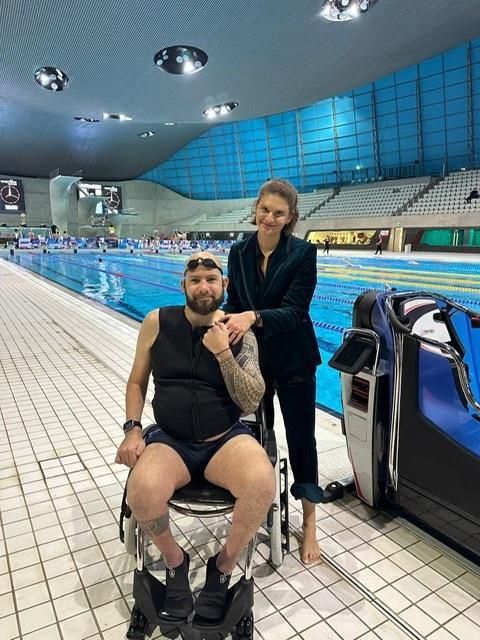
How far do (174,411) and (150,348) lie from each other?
26 cm

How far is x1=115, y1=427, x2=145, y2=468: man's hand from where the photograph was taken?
4.69 ft

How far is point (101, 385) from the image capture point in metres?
3.67

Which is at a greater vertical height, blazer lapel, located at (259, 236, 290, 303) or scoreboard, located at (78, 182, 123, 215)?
scoreboard, located at (78, 182, 123, 215)

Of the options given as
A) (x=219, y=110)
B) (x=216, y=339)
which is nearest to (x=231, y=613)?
(x=216, y=339)

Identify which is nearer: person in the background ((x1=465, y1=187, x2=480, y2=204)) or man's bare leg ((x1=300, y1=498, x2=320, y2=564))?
man's bare leg ((x1=300, y1=498, x2=320, y2=564))

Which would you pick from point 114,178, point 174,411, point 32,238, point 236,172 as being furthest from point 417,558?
point 114,178

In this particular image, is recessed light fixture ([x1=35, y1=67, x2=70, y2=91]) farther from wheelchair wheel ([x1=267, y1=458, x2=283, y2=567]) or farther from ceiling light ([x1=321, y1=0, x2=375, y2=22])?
wheelchair wheel ([x1=267, y1=458, x2=283, y2=567])

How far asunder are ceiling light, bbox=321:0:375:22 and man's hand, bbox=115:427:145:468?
17.1 metres

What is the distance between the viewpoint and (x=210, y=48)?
1752 centimetres

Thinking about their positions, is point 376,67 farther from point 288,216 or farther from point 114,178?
point 114,178

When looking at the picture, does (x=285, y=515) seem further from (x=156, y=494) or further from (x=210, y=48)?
(x=210, y=48)

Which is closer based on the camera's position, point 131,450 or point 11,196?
point 131,450

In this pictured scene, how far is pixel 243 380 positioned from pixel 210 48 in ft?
64.4

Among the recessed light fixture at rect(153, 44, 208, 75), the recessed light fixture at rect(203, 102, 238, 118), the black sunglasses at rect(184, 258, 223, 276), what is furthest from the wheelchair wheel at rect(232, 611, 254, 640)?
the recessed light fixture at rect(203, 102, 238, 118)
